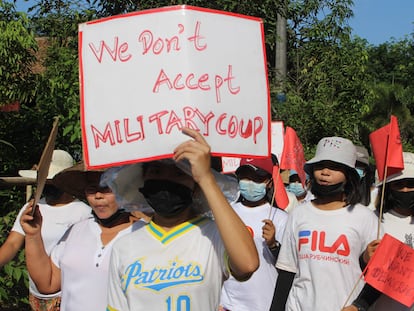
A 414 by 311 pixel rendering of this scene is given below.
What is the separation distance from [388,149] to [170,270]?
218 cm

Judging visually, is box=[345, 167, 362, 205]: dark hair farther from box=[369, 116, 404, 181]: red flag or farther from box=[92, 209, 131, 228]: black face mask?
box=[92, 209, 131, 228]: black face mask

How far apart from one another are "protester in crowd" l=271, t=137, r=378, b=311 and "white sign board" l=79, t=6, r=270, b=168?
1813mm

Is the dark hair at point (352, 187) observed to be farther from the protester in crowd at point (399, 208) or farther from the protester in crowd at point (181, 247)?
Answer: the protester in crowd at point (181, 247)

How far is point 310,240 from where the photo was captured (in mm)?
4777

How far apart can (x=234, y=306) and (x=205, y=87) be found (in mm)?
3183

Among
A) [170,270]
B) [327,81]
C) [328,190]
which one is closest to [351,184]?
[328,190]

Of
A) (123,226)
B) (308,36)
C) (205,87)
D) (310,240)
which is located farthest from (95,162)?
(308,36)

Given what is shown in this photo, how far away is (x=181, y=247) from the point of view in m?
2.98

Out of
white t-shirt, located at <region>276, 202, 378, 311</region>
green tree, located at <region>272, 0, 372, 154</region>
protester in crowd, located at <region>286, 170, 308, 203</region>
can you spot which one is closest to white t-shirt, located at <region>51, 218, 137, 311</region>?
white t-shirt, located at <region>276, 202, 378, 311</region>

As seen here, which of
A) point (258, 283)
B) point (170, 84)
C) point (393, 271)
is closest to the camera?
point (170, 84)

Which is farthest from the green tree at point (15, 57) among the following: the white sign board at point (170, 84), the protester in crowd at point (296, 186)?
the white sign board at point (170, 84)

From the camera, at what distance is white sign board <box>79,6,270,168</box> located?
2896 millimetres

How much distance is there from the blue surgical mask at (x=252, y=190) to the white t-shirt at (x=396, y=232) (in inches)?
48.5

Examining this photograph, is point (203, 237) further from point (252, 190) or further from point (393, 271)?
point (252, 190)
